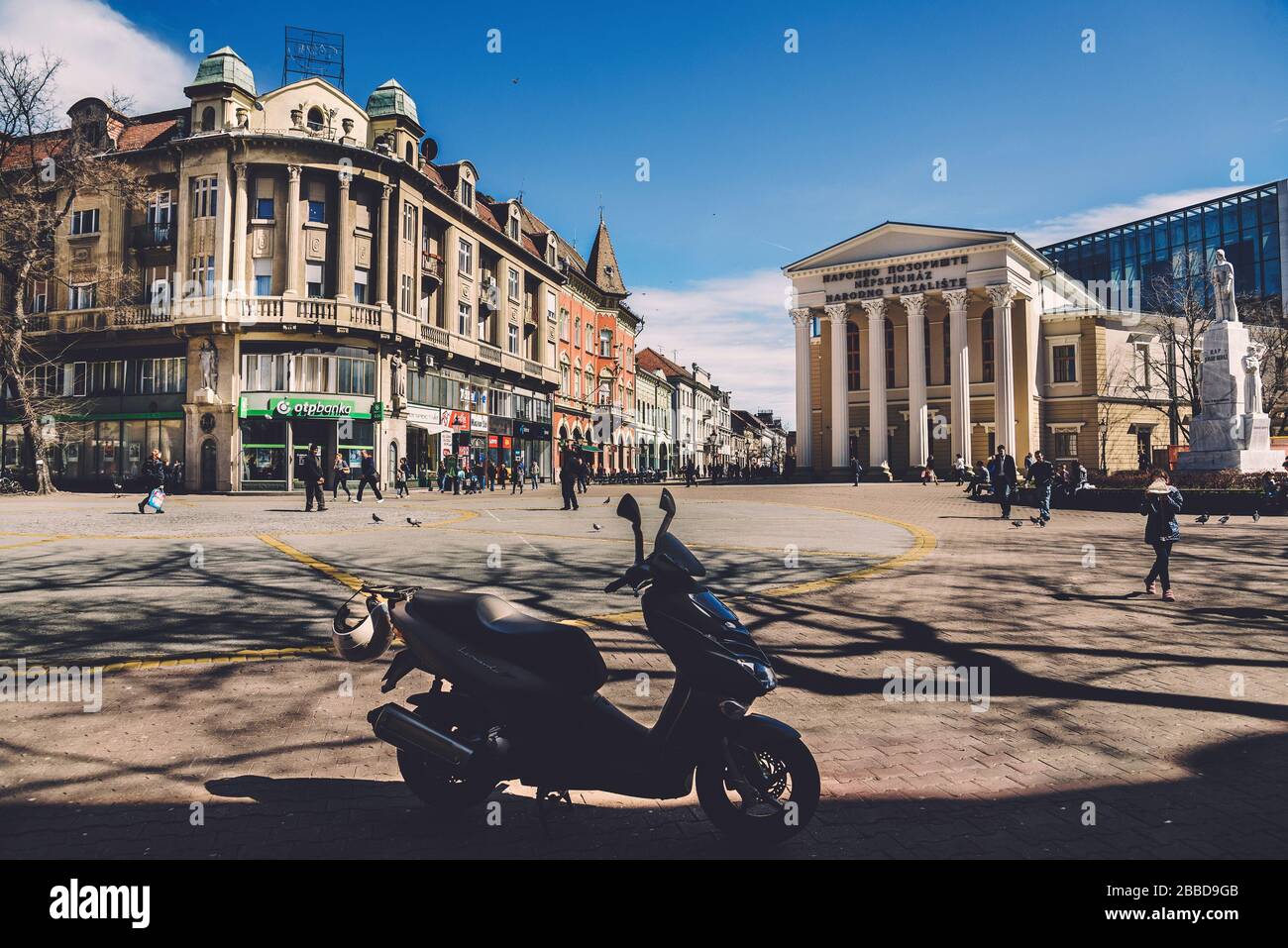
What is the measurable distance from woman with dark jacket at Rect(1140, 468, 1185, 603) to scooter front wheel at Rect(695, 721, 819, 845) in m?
7.37

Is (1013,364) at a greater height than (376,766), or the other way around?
(1013,364)

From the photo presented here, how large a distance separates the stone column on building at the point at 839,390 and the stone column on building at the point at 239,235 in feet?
129

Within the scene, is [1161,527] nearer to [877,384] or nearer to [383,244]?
[383,244]

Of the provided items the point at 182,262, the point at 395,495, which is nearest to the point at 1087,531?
the point at 395,495

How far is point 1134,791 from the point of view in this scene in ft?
12.0

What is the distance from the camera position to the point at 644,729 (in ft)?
10.7

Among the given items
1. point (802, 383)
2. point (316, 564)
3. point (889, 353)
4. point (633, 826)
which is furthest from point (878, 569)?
point (889, 353)

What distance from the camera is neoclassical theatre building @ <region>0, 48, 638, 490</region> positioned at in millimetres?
33438

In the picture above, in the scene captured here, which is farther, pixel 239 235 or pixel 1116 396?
pixel 1116 396

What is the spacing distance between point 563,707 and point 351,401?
33.9 m

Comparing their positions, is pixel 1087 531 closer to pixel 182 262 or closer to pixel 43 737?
pixel 43 737

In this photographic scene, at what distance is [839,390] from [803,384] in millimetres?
3132

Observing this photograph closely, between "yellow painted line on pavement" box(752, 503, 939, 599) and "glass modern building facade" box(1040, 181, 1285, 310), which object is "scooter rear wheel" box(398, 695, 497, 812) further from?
"glass modern building facade" box(1040, 181, 1285, 310)

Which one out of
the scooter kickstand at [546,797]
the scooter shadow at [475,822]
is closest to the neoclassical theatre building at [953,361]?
the scooter shadow at [475,822]
